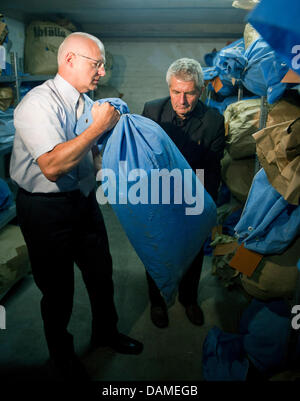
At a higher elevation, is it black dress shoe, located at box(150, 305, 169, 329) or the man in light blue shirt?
the man in light blue shirt

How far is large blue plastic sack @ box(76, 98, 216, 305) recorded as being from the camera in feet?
4.28

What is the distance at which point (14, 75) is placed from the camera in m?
2.74

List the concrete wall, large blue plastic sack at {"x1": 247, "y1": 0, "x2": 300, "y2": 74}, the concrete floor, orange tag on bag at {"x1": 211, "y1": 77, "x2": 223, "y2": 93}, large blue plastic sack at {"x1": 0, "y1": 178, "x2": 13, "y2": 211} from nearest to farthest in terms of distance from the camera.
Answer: large blue plastic sack at {"x1": 247, "y1": 0, "x2": 300, "y2": 74} < the concrete floor < large blue plastic sack at {"x1": 0, "y1": 178, "x2": 13, "y2": 211} < orange tag on bag at {"x1": 211, "y1": 77, "x2": 223, "y2": 93} < the concrete wall

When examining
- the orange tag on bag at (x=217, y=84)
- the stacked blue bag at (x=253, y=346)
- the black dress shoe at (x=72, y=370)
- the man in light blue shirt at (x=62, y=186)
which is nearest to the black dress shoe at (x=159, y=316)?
the stacked blue bag at (x=253, y=346)

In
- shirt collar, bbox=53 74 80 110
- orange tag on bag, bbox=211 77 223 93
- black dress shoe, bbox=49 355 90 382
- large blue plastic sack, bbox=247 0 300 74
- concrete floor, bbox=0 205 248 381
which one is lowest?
concrete floor, bbox=0 205 248 381

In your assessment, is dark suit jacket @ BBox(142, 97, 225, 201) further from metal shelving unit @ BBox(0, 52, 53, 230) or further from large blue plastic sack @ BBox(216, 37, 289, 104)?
metal shelving unit @ BBox(0, 52, 53, 230)

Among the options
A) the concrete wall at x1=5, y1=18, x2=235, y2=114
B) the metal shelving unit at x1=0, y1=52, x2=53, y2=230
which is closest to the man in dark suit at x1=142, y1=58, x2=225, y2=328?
the metal shelving unit at x1=0, y1=52, x2=53, y2=230

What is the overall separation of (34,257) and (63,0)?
2.51 m

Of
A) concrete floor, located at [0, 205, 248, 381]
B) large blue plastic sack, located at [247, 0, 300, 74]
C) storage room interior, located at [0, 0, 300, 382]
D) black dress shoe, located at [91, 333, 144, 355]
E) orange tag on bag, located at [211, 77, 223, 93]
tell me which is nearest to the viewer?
large blue plastic sack, located at [247, 0, 300, 74]

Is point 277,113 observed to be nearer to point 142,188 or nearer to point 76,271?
point 142,188

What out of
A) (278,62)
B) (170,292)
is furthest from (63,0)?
(170,292)

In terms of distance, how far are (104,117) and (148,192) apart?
358 mm

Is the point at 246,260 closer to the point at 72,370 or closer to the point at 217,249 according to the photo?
the point at 217,249

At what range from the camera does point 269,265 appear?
1562 millimetres
